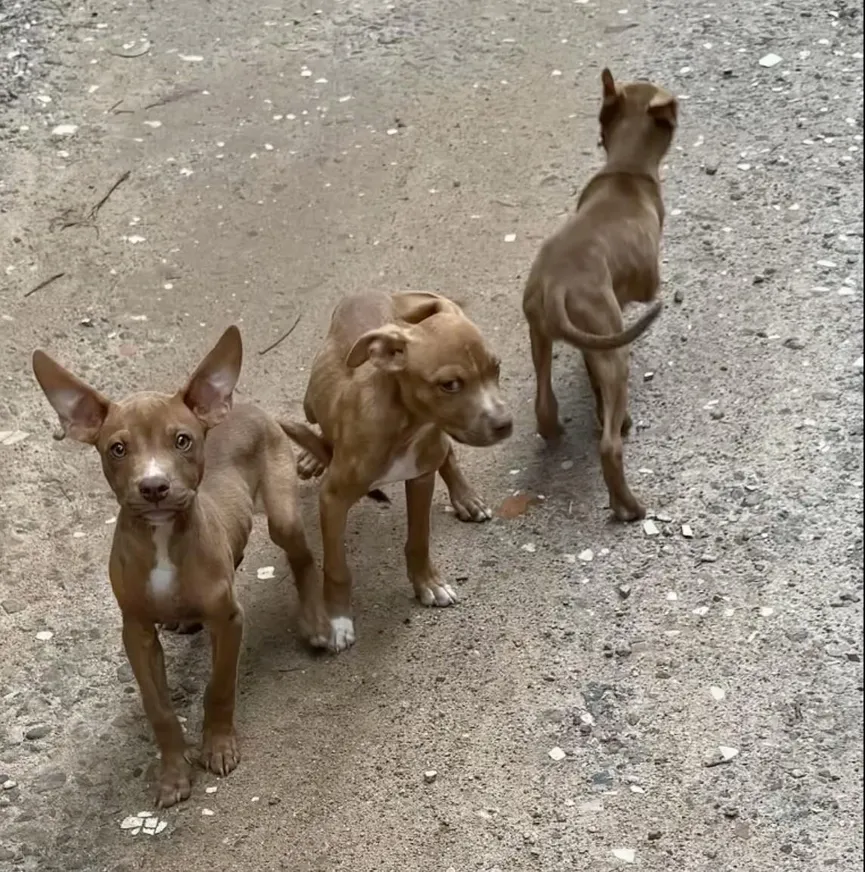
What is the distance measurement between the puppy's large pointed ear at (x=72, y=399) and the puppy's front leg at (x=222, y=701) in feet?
2.19

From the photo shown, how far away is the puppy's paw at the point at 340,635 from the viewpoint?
4578 mm

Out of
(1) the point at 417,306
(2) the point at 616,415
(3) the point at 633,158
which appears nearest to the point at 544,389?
(2) the point at 616,415

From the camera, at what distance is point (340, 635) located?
458cm

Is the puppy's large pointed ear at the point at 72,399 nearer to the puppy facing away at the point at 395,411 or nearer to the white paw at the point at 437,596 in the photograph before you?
the puppy facing away at the point at 395,411

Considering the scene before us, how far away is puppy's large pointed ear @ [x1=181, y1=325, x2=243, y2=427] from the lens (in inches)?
150

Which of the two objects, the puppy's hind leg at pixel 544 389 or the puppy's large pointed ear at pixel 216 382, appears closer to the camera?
the puppy's large pointed ear at pixel 216 382

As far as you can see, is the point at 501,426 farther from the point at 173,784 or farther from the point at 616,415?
the point at 173,784

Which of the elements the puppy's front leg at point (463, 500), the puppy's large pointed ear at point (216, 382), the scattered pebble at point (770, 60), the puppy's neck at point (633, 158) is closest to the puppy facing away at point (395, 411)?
the puppy's front leg at point (463, 500)

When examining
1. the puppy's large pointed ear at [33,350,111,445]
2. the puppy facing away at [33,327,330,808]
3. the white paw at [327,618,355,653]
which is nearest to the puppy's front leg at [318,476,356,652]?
the white paw at [327,618,355,653]

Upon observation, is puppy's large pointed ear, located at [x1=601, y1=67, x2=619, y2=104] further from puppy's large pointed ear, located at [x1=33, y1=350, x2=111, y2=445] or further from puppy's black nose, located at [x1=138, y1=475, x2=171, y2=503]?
puppy's black nose, located at [x1=138, y1=475, x2=171, y2=503]

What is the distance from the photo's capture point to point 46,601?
190 inches

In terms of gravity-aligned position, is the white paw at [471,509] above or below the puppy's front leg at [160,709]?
below

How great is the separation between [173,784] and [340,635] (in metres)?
0.80

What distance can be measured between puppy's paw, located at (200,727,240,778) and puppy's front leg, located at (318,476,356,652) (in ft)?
1.79
